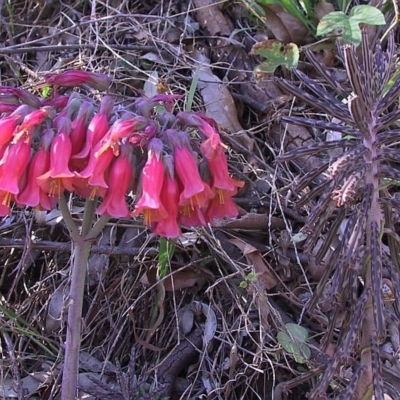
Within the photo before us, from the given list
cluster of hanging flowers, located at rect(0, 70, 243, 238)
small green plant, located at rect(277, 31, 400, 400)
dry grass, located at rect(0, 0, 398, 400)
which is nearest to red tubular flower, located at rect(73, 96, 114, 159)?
cluster of hanging flowers, located at rect(0, 70, 243, 238)

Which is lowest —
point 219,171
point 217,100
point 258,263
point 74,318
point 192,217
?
point 258,263

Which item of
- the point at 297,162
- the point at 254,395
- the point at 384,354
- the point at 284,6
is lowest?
the point at 254,395

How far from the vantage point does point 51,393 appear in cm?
219

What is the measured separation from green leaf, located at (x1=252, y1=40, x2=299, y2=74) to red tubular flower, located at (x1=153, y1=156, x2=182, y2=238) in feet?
3.65

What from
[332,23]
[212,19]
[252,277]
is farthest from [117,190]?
[212,19]

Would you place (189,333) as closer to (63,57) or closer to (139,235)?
(139,235)

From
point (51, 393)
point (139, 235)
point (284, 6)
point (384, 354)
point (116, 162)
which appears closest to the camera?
point (116, 162)

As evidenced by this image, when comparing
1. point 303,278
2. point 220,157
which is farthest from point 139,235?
point 220,157

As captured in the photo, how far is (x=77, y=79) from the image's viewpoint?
1709mm

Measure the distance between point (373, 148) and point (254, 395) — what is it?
3.35 feet

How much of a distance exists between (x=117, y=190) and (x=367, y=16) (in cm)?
126

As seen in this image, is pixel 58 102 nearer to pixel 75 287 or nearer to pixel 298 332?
pixel 75 287

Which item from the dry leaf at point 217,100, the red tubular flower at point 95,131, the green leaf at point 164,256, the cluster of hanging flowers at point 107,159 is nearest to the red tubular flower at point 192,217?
the cluster of hanging flowers at point 107,159

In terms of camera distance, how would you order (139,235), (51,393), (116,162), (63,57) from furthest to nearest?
(63,57) < (139,235) < (51,393) < (116,162)
